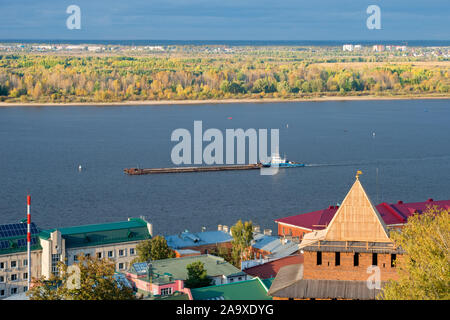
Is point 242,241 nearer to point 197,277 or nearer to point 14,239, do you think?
point 197,277

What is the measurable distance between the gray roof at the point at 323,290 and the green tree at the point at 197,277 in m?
5.22

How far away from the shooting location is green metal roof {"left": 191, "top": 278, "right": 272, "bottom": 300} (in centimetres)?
1179

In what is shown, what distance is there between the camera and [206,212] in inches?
997

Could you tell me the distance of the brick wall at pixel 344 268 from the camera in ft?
27.6

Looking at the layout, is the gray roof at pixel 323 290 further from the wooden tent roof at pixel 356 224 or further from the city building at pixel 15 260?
the city building at pixel 15 260

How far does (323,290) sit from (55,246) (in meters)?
9.69

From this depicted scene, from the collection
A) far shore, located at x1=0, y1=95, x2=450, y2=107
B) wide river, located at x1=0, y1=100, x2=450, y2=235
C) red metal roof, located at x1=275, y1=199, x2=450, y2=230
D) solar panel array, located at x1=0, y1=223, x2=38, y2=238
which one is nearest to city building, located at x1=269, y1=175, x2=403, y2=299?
solar panel array, located at x1=0, y1=223, x2=38, y2=238

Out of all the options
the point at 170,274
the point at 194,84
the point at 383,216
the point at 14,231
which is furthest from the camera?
the point at 194,84

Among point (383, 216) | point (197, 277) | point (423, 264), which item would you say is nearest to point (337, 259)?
point (423, 264)

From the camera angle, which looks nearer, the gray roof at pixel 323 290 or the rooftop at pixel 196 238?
the gray roof at pixel 323 290

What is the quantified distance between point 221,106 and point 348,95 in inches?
767

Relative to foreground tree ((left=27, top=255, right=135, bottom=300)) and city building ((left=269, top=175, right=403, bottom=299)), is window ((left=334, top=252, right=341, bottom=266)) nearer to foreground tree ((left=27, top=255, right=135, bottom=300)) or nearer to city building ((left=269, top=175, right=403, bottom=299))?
city building ((left=269, top=175, right=403, bottom=299))

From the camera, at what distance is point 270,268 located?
15.6 meters

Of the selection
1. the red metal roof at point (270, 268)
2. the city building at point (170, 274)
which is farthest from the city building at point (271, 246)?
the city building at point (170, 274)
